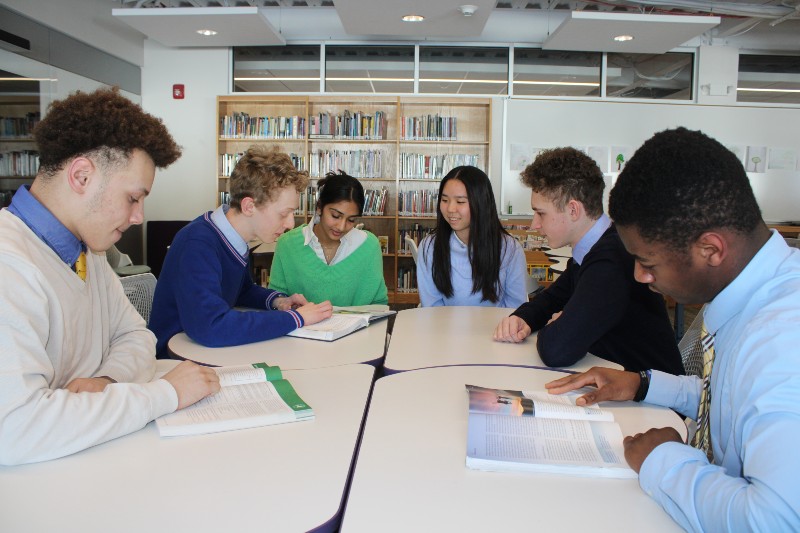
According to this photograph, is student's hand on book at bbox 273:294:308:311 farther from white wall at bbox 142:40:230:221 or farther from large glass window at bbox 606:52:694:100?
large glass window at bbox 606:52:694:100

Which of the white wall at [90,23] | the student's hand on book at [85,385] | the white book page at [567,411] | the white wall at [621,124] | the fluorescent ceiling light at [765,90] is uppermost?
the white wall at [90,23]

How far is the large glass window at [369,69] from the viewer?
6664 mm

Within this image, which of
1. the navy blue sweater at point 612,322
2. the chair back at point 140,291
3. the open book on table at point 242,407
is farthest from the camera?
the chair back at point 140,291

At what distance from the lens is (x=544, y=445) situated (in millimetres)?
1084

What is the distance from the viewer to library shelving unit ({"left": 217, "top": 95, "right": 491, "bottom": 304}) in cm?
651

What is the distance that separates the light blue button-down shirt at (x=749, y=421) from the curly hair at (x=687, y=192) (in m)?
0.08

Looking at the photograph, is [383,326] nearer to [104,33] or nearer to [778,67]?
[104,33]

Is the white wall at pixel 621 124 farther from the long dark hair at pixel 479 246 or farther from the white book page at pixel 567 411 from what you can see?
the white book page at pixel 567 411

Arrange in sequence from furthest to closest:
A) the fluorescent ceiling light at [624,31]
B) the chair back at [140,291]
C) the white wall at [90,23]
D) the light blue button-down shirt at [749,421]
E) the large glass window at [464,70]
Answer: the large glass window at [464,70], the fluorescent ceiling light at [624,31], the white wall at [90,23], the chair back at [140,291], the light blue button-down shirt at [749,421]

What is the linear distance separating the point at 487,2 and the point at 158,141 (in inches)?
173

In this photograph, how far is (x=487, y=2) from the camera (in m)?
5.01

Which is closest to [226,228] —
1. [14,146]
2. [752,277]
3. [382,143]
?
[752,277]

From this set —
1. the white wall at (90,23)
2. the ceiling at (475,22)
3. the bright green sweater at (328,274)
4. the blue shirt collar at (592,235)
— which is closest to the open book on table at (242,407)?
the blue shirt collar at (592,235)

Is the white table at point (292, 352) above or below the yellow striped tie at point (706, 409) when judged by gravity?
below
